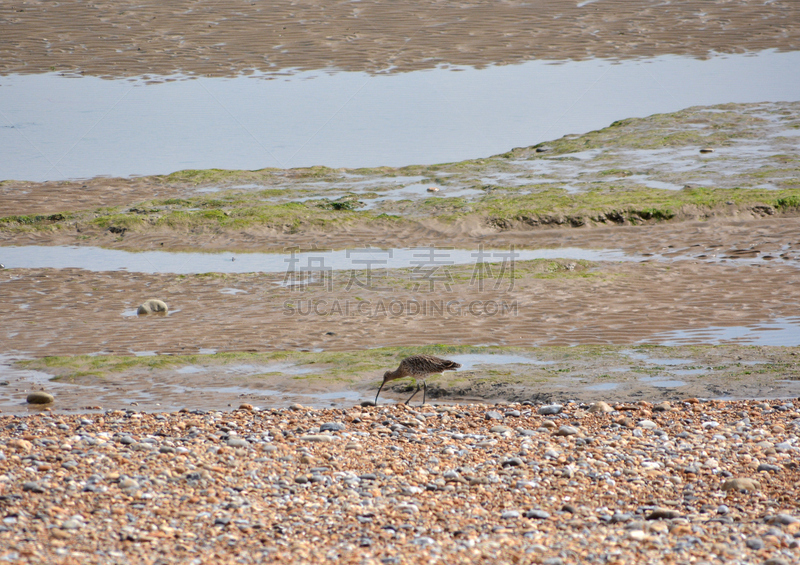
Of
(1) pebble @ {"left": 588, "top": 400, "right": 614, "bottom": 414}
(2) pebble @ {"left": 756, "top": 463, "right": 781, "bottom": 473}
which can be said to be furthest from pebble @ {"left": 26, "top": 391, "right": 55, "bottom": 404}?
(2) pebble @ {"left": 756, "top": 463, "right": 781, "bottom": 473}

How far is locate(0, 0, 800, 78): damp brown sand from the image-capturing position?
28906mm

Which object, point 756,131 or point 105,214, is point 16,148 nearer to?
Answer: point 105,214

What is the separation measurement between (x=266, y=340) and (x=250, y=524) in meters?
6.23

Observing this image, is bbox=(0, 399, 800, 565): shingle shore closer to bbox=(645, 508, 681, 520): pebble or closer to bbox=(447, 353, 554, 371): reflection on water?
bbox=(645, 508, 681, 520): pebble

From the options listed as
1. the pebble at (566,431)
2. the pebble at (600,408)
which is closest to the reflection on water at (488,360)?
the pebble at (600,408)

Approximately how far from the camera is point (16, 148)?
24781 mm

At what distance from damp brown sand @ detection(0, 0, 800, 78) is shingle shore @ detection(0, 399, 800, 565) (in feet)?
70.6

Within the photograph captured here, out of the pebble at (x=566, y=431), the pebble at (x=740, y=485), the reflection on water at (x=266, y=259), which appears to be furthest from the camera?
the reflection on water at (x=266, y=259)

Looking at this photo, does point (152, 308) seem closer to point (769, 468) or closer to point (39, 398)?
point (39, 398)

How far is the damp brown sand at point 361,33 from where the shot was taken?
94.8 ft

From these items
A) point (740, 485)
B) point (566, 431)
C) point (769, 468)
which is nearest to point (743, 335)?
point (566, 431)

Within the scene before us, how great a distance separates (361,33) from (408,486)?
2583 cm

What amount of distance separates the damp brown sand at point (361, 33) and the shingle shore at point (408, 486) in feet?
70.6

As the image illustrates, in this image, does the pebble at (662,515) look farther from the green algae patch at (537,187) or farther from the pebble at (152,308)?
the green algae patch at (537,187)
